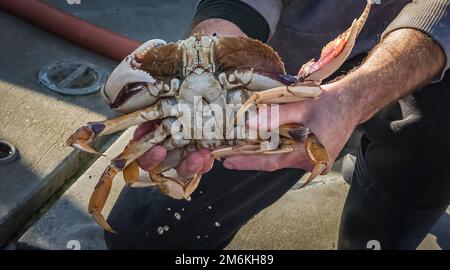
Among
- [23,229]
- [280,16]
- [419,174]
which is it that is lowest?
[23,229]

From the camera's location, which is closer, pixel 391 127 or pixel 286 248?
pixel 391 127

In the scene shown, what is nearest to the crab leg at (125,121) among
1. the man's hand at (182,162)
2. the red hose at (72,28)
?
the man's hand at (182,162)

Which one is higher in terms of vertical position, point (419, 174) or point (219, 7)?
point (219, 7)

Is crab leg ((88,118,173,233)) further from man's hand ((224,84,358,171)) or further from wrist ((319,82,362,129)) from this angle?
wrist ((319,82,362,129))

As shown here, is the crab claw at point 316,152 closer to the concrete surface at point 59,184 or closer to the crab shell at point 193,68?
the crab shell at point 193,68

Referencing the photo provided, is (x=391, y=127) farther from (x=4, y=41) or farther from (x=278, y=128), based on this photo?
(x=4, y=41)
